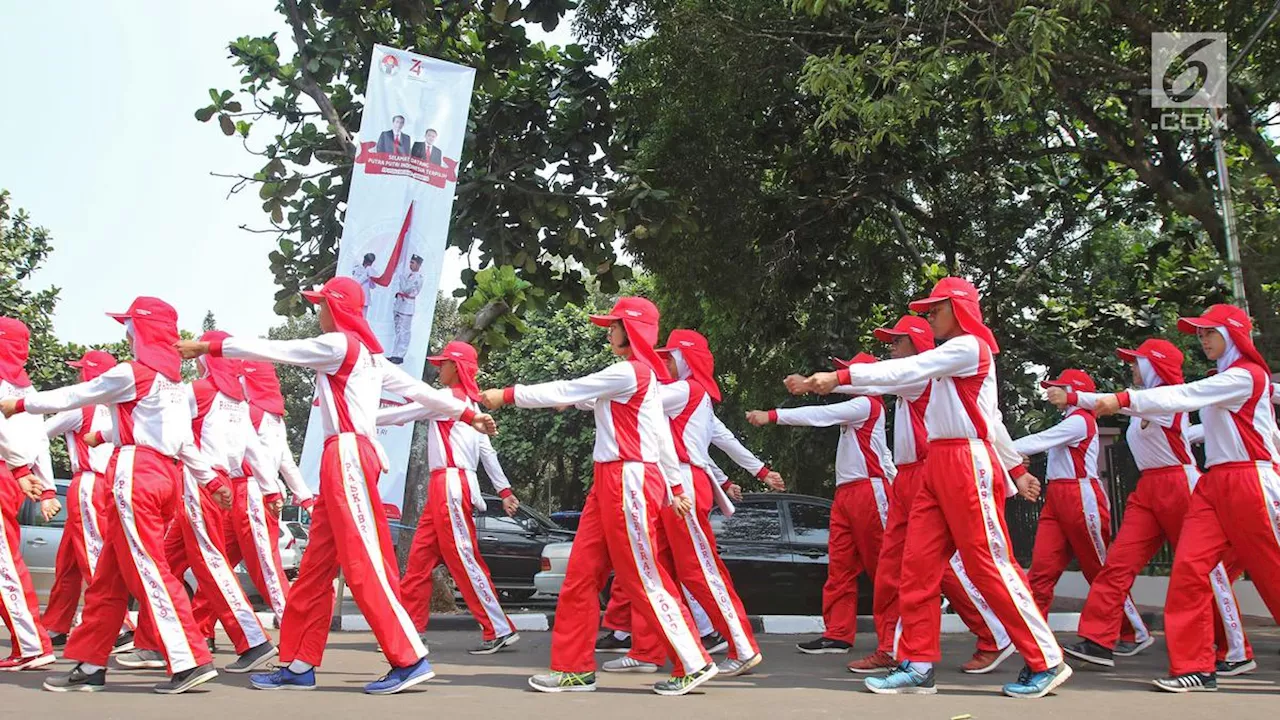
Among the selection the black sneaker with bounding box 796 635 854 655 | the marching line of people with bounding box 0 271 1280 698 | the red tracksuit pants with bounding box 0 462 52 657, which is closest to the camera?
the marching line of people with bounding box 0 271 1280 698

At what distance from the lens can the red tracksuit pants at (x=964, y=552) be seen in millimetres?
7113

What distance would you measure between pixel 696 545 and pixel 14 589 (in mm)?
4498

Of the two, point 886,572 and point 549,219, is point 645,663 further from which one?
point 549,219

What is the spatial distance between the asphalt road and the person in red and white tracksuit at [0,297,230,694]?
0.25 metres

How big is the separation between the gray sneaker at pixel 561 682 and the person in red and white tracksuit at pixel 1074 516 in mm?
3987

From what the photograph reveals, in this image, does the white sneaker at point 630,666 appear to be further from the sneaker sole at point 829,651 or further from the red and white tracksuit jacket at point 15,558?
the red and white tracksuit jacket at point 15,558

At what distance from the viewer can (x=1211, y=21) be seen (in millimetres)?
11828

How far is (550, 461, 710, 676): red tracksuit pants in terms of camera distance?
7383 mm

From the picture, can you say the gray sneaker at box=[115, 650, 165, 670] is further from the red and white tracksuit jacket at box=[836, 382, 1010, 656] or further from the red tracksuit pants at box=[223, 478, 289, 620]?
the red and white tracksuit jacket at box=[836, 382, 1010, 656]

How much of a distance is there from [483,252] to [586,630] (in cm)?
817

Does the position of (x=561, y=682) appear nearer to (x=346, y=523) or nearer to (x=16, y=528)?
(x=346, y=523)

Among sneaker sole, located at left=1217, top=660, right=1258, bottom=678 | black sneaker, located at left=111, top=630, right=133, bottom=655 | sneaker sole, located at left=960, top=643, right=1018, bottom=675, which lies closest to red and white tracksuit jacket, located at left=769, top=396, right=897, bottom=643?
sneaker sole, located at left=960, top=643, right=1018, bottom=675

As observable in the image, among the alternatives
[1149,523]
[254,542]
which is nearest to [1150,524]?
[1149,523]

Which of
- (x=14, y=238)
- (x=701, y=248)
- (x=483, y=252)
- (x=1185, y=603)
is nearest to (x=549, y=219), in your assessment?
(x=483, y=252)
